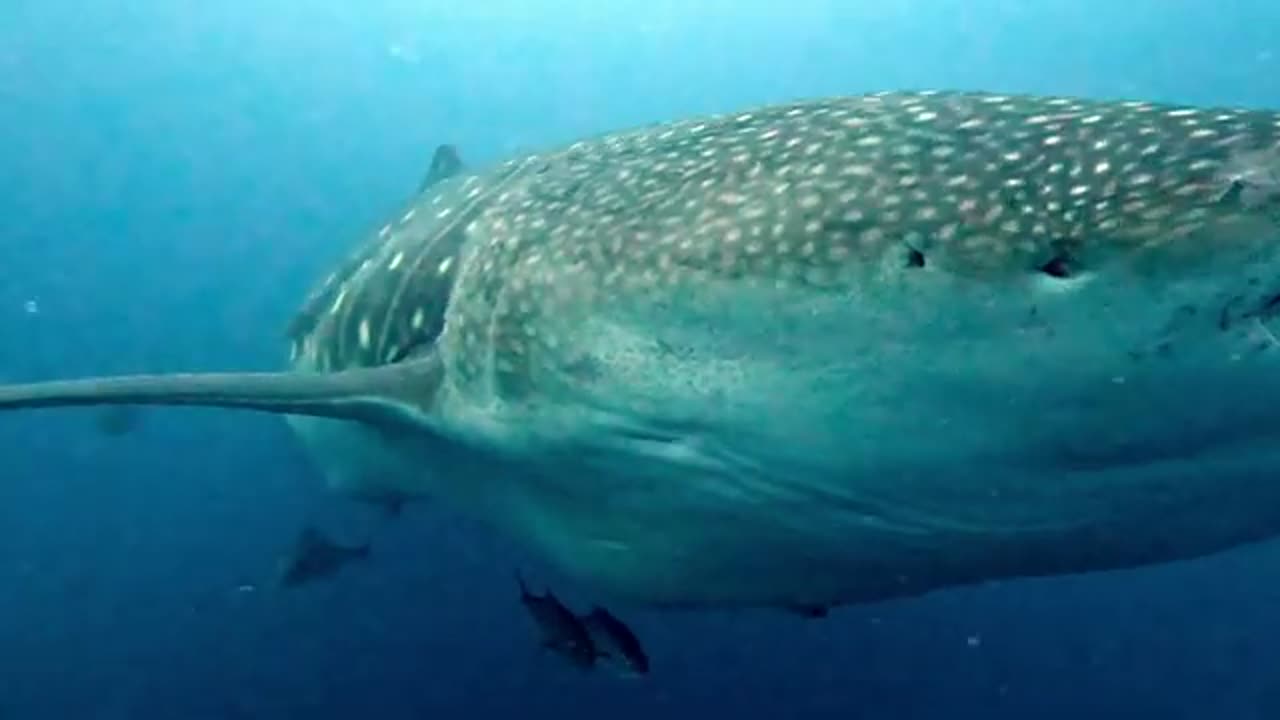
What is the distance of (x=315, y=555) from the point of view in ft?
26.3

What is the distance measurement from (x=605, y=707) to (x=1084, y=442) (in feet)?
23.2

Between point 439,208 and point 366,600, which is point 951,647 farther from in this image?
point 439,208

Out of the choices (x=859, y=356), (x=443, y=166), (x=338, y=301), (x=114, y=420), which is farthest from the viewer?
(x=114, y=420)

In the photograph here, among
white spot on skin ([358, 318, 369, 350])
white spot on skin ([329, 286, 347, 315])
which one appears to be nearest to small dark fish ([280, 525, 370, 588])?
white spot on skin ([329, 286, 347, 315])

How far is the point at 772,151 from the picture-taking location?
283 centimetres

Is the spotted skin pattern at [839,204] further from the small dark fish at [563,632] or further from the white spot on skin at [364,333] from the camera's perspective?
the small dark fish at [563,632]

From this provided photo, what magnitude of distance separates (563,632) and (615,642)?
0.23 m

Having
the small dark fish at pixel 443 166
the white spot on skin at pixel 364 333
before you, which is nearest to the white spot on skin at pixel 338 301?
the white spot on skin at pixel 364 333

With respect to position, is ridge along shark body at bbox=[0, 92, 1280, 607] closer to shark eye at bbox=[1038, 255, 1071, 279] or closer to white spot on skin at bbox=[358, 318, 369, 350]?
shark eye at bbox=[1038, 255, 1071, 279]

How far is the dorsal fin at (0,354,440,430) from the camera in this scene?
322 centimetres

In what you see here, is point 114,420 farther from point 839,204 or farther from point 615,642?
point 839,204

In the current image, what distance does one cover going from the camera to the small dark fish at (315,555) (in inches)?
314

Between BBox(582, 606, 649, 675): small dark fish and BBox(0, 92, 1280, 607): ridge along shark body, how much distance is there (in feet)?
3.15

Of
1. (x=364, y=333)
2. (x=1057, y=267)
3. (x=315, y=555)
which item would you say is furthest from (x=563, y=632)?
(x=315, y=555)
